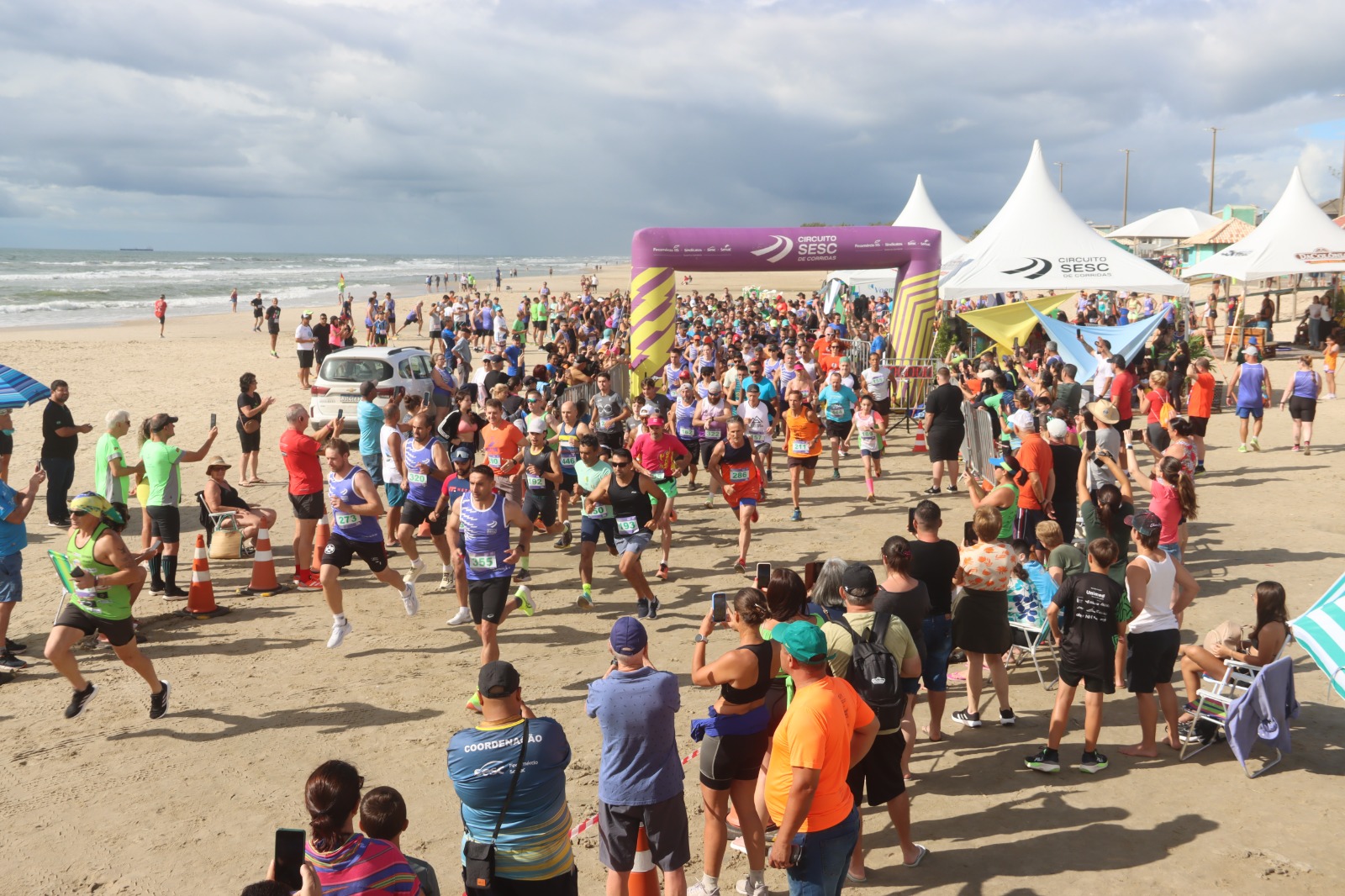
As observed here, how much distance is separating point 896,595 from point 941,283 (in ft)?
51.4

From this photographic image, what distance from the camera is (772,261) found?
19.1 meters

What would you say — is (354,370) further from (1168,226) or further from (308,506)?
(1168,226)

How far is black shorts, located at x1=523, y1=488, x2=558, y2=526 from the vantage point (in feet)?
31.1

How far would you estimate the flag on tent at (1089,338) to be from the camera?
16047 millimetres

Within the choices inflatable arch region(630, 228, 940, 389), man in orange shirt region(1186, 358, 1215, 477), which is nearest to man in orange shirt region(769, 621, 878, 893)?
man in orange shirt region(1186, 358, 1215, 477)

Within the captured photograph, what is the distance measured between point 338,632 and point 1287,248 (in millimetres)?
25936

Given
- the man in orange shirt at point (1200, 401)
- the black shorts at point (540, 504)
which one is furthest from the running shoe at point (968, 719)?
the man in orange shirt at point (1200, 401)

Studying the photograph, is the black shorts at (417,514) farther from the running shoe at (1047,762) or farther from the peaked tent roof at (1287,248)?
the peaked tent roof at (1287,248)

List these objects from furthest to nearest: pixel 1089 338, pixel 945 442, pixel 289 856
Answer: pixel 1089 338 → pixel 945 442 → pixel 289 856

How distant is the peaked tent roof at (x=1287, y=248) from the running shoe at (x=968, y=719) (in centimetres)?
2158

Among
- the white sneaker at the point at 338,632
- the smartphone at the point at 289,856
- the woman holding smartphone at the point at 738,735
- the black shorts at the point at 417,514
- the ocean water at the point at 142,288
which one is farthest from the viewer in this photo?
the ocean water at the point at 142,288

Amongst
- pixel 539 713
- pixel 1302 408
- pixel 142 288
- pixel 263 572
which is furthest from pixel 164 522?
pixel 142 288

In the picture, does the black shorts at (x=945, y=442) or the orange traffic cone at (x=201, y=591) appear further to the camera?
the black shorts at (x=945, y=442)

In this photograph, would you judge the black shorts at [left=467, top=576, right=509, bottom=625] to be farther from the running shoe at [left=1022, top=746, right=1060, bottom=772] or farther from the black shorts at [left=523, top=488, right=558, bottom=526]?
the running shoe at [left=1022, top=746, right=1060, bottom=772]
